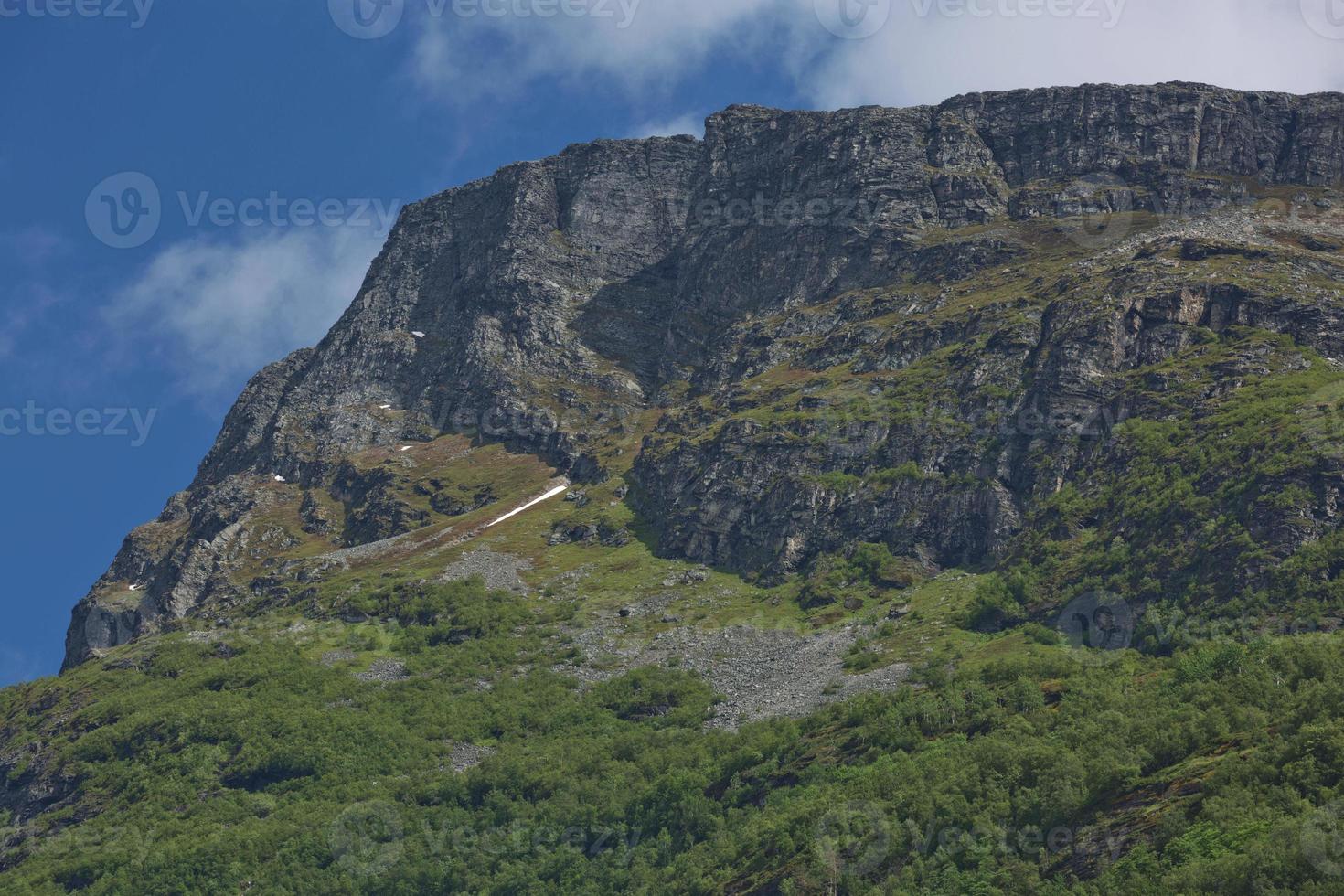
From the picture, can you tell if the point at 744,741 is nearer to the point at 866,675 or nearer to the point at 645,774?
the point at 645,774

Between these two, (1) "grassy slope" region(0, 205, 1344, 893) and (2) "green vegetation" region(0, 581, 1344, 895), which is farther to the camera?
(1) "grassy slope" region(0, 205, 1344, 893)

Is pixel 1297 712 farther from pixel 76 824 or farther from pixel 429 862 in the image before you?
pixel 76 824

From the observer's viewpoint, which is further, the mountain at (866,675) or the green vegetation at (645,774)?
the mountain at (866,675)

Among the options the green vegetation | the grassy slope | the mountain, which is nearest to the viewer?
the green vegetation

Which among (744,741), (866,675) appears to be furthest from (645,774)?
(866,675)

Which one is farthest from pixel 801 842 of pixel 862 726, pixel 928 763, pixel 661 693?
pixel 661 693

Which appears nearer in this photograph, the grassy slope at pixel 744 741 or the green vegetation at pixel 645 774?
the green vegetation at pixel 645 774

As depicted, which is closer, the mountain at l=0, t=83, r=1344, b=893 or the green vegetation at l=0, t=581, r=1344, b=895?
the green vegetation at l=0, t=581, r=1344, b=895

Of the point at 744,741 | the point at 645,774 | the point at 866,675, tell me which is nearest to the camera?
the point at 645,774

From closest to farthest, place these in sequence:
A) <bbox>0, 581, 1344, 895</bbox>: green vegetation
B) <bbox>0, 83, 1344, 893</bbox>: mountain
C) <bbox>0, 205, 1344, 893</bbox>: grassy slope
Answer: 1. <bbox>0, 581, 1344, 895</bbox>: green vegetation
2. <bbox>0, 205, 1344, 893</bbox>: grassy slope
3. <bbox>0, 83, 1344, 893</bbox>: mountain

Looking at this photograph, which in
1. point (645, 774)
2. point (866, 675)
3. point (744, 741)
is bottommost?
point (645, 774)

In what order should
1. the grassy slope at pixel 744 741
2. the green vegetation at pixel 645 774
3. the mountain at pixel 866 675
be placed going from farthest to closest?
the mountain at pixel 866 675
the grassy slope at pixel 744 741
the green vegetation at pixel 645 774

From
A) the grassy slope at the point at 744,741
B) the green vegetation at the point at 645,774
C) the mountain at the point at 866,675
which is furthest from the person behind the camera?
the mountain at the point at 866,675

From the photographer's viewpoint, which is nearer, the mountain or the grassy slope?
the grassy slope
